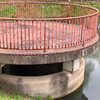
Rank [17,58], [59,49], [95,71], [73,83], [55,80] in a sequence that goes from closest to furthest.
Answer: [17,58] < [59,49] < [55,80] < [73,83] < [95,71]

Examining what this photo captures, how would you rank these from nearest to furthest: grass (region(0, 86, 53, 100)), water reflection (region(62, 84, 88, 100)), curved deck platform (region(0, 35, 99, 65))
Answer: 1. curved deck platform (region(0, 35, 99, 65))
2. grass (region(0, 86, 53, 100))
3. water reflection (region(62, 84, 88, 100))

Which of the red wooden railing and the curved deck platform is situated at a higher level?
the red wooden railing

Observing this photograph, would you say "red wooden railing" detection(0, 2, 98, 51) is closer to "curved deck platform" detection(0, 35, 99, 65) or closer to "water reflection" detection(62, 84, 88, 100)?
"curved deck platform" detection(0, 35, 99, 65)

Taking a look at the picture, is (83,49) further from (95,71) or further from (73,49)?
(95,71)

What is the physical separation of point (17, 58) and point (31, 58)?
378 millimetres

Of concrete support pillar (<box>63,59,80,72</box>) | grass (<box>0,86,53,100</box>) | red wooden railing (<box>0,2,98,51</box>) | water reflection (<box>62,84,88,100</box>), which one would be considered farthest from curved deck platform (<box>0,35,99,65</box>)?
water reflection (<box>62,84,88,100</box>)

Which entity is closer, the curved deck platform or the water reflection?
the curved deck platform

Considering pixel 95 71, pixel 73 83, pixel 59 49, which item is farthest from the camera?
pixel 95 71

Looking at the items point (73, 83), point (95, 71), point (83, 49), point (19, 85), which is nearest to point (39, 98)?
point (19, 85)

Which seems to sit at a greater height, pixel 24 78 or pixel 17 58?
pixel 17 58

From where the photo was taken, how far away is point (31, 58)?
5711mm

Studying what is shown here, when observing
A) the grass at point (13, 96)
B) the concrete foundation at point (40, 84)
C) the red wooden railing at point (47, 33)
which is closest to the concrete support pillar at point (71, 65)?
the concrete foundation at point (40, 84)

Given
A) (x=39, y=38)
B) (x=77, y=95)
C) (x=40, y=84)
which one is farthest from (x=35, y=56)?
(x=77, y=95)

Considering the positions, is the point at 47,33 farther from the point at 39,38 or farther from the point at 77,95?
the point at 77,95
